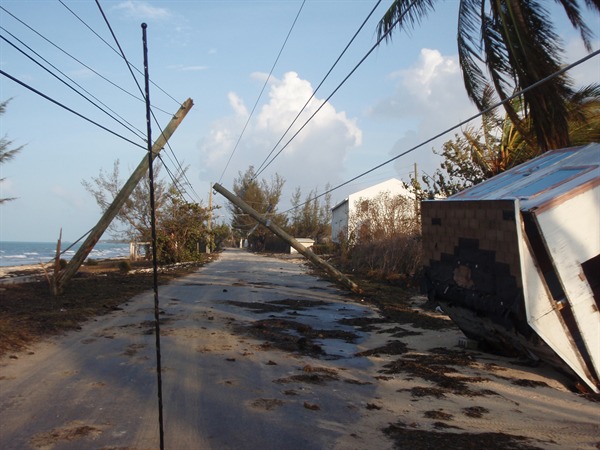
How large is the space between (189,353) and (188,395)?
2453 millimetres

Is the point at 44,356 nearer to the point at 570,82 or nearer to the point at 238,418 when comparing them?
the point at 238,418

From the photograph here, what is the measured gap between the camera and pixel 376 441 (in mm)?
5375

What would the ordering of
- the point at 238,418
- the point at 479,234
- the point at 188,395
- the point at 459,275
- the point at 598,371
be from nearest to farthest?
1. the point at 238,418
2. the point at 188,395
3. the point at 598,371
4. the point at 479,234
5. the point at 459,275

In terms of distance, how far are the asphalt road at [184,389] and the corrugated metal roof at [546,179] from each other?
3359mm

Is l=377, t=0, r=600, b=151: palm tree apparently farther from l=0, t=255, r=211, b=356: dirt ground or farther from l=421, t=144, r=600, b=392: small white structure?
l=0, t=255, r=211, b=356: dirt ground

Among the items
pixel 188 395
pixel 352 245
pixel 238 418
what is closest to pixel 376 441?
pixel 238 418

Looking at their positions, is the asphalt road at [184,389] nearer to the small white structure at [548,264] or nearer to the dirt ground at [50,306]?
the dirt ground at [50,306]

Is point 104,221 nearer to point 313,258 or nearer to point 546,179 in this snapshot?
point 313,258

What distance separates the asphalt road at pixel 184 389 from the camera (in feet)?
17.9

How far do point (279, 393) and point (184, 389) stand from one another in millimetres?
1180

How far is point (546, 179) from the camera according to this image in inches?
325

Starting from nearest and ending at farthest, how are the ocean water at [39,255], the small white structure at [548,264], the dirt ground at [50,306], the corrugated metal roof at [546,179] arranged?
the small white structure at [548,264]
the corrugated metal roof at [546,179]
the dirt ground at [50,306]
the ocean water at [39,255]

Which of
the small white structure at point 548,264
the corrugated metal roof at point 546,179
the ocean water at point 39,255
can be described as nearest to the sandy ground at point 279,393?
the small white structure at point 548,264

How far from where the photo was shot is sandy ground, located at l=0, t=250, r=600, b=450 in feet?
17.9
